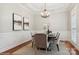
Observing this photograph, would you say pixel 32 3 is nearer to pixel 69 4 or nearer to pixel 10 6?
pixel 10 6

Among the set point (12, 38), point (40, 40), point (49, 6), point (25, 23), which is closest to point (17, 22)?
point (25, 23)

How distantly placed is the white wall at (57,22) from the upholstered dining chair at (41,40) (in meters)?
0.13

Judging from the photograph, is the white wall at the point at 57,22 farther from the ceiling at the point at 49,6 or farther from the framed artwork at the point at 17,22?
the framed artwork at the point at 17,22

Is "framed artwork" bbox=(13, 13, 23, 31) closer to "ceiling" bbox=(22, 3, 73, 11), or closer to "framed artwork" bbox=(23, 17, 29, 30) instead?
"framed artwork" bbox=(23, 17, 29, 30)

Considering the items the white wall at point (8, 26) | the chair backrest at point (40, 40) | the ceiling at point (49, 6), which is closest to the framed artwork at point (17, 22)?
the white wall at point (8, 26)

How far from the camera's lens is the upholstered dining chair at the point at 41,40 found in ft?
7.21

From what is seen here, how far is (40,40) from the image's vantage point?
2.23m

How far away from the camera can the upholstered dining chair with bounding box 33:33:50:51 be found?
220 centimetres

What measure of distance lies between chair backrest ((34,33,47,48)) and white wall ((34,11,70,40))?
13 cm

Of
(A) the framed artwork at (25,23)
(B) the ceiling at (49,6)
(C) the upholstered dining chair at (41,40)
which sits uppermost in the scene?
(B) the ceiling at (49,6)

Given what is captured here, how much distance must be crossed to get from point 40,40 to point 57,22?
532 millimetres

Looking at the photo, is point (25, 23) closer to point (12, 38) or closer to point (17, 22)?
point (17, 22)
